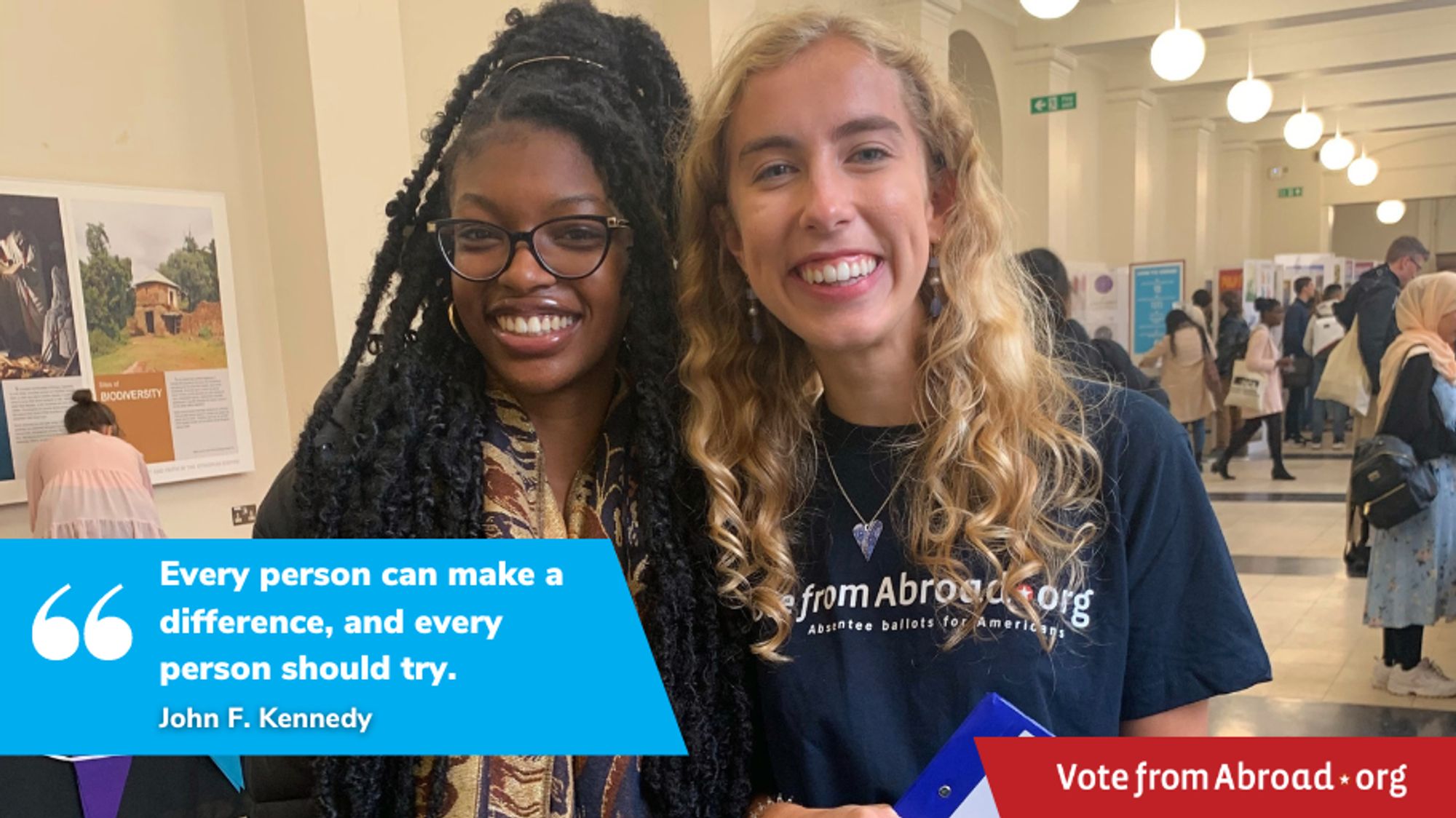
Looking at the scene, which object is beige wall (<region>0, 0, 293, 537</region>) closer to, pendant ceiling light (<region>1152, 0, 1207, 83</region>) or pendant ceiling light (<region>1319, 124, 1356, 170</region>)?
pendant ceiling light (<region>1152, 0, 1207, 83</region>)

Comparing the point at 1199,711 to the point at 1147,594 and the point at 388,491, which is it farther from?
the point at 388,491

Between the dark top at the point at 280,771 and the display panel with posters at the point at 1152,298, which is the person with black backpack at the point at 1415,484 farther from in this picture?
the display panel with posters at the point at 1152,298

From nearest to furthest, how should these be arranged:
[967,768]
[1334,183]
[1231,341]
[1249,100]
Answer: [967,768] < [1249,100] < [1231,341] < [1334,183]

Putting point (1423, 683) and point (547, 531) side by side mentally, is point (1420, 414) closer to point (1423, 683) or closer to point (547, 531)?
point (1423, 683)

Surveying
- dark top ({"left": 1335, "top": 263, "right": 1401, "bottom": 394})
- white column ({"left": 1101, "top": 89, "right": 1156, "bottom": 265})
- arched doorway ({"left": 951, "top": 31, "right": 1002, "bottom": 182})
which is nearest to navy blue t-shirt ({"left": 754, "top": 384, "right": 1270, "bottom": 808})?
dark top ({"left": 1335, "top": 263, "right": 1401, "bottom": 394})

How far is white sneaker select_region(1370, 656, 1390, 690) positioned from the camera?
4203 millimetres

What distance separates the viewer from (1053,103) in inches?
345

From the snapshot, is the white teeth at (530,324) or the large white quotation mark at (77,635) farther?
the white teeth at (530,324)

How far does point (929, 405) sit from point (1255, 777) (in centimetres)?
53

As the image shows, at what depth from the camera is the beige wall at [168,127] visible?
3.35 meters

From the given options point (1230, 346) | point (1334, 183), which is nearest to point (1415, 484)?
point (1230, 346)

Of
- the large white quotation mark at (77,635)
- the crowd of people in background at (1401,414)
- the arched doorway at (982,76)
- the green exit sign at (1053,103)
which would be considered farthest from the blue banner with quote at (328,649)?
the green exit sign at (1053,103)

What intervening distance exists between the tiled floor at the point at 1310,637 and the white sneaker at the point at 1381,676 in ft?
0.12

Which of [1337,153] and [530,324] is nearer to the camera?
[530,324]
